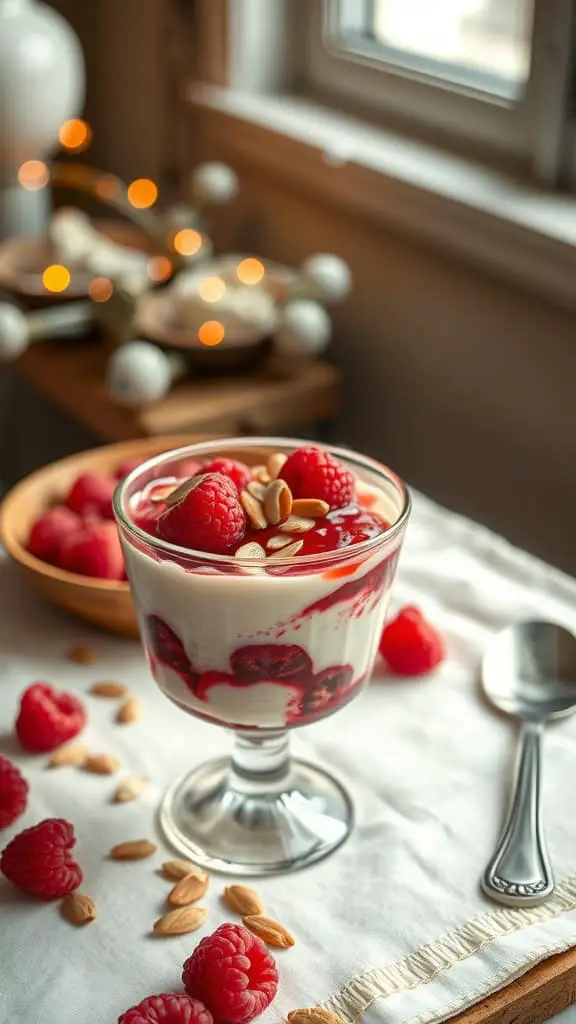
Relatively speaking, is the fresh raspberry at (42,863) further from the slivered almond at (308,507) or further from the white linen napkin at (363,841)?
the slivered almond at (308,507)

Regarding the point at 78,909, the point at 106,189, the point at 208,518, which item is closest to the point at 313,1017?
the point at 78,909

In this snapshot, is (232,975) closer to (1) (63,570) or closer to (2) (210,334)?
(1) (63,570)

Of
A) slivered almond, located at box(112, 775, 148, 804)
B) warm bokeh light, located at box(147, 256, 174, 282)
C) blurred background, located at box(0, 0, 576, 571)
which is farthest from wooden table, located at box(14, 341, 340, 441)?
slivered almond, located at box(112, 775, 148, 804)

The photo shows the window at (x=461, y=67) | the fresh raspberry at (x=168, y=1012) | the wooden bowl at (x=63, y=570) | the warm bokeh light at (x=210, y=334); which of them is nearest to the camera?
the fresh raspberry at (x=168, y=1012)

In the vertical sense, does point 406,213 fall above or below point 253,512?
below

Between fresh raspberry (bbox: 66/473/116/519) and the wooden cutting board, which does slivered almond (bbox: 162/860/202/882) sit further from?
fresh raspberry (bbox: 66/473/116/519)

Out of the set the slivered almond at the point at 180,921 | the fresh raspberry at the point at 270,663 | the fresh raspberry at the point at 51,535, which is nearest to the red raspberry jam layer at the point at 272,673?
the fresh raspberry at the point at 270,663
